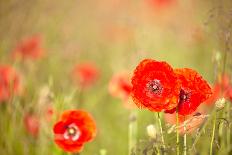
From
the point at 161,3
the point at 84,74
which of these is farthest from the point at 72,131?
the point at 161,3

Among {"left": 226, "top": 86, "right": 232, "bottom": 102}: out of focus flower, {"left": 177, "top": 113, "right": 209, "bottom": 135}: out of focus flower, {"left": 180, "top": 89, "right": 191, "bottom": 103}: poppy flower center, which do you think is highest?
{"left": 226, "top": 86, "right": 232, "bottom": 102}: out of focus flower

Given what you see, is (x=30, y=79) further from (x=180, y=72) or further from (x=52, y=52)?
(x=180, y=72)

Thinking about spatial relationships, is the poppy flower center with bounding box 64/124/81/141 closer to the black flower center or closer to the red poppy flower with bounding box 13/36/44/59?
the black flower center

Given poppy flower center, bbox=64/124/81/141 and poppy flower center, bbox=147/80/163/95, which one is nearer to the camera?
poppy flower center, bbox=147/80/163/95

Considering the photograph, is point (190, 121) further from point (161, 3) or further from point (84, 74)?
point (161, 3)

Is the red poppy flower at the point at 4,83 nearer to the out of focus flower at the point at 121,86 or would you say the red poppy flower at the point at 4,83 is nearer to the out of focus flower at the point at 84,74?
the out of focus flower at the point at 121,86

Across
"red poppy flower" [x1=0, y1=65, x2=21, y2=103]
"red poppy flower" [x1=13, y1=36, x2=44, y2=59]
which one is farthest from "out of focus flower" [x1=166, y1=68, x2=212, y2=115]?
"red poppy flower" [x1=13, y1=36, x2=44, y2=59]

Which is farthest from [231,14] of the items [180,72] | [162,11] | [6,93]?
[162,11]
